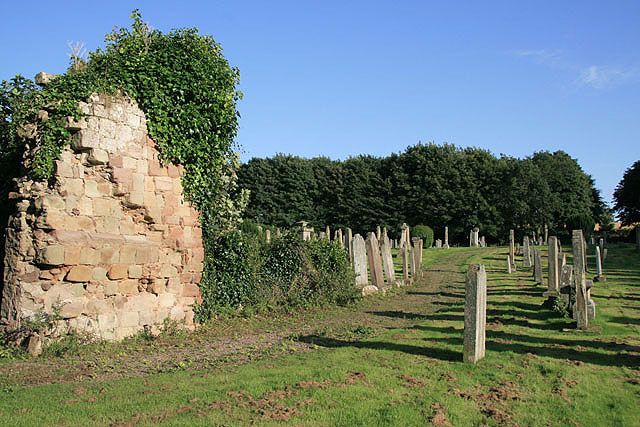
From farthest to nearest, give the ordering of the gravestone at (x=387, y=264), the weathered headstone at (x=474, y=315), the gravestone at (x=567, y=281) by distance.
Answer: the gravestone at (x=387, y=264) → the gravestone at (x=567, y=281) → the weathered headstone at (x=474, y=315)

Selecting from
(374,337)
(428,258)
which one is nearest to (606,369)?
(374,337)

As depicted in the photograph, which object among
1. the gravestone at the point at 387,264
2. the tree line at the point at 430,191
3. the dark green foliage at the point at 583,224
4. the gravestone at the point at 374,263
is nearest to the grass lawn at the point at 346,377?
the gravestone at the point at 374,263

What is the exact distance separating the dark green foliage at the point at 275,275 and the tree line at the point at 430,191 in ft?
131

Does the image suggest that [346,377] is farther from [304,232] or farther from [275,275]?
[304,232]

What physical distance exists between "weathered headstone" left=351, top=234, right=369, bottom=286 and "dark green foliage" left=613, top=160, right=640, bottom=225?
4493 centimetres

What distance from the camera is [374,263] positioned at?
18.0m

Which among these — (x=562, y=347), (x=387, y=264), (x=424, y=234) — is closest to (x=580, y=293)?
(x=562, y=347)

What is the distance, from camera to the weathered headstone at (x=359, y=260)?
1702cm

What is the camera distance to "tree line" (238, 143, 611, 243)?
53.3 meters

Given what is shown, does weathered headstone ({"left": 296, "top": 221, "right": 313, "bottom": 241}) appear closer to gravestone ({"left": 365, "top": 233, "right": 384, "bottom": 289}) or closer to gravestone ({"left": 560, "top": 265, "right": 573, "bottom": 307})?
gravestone ({"left": 365, "top": 233, "right": 384, "bottom": 289})

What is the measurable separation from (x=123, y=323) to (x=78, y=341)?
1026mm

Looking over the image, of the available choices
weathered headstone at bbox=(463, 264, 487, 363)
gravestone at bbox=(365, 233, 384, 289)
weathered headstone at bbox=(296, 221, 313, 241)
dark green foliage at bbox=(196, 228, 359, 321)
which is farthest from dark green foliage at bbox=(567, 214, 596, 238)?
weathered headstone at bbox=(463, 264, 487, 363)

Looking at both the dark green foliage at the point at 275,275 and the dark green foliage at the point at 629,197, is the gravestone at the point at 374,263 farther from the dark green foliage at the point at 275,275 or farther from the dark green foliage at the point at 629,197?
the dark green foliage at the point at 629,197

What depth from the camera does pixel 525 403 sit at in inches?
259
